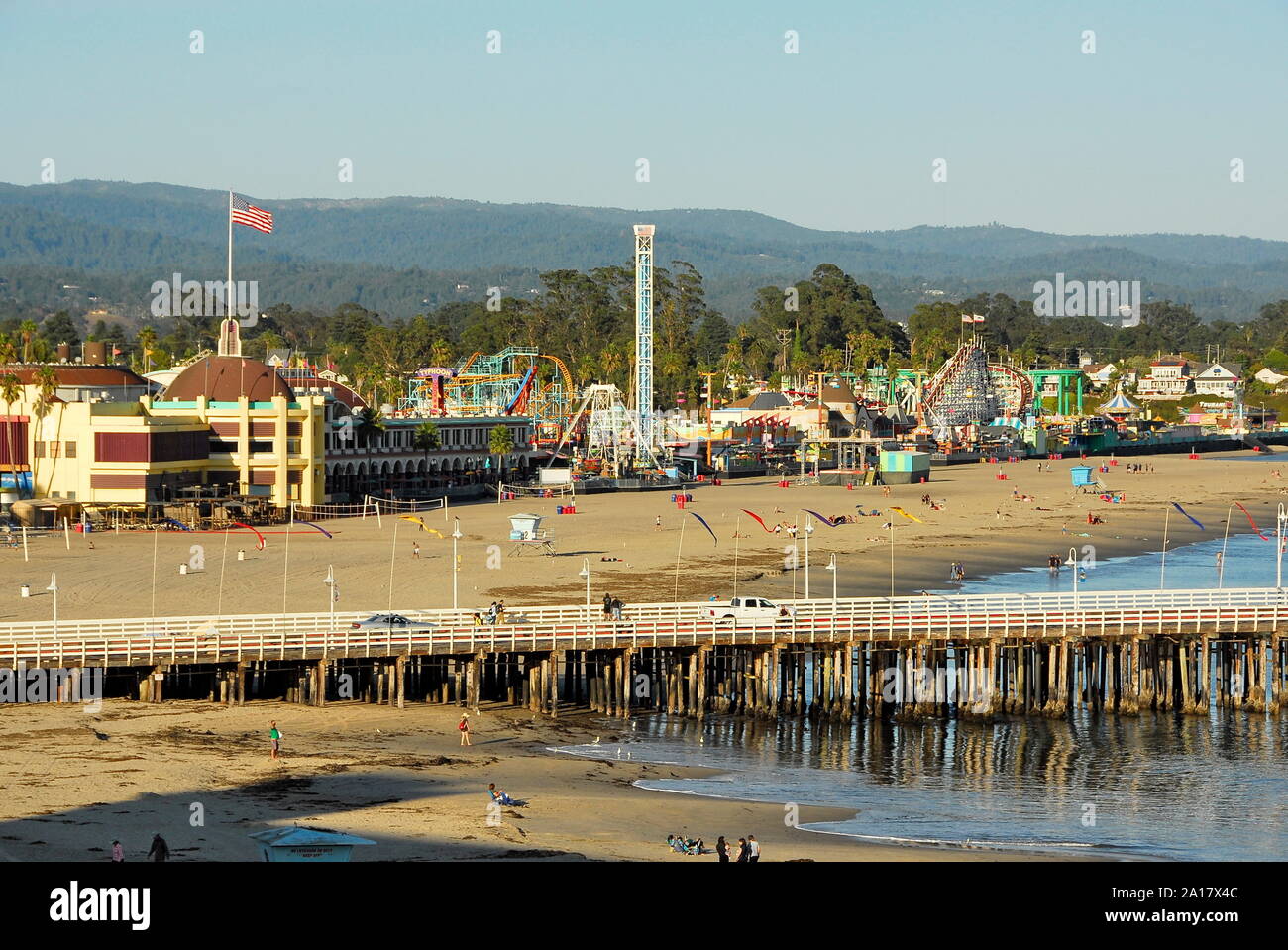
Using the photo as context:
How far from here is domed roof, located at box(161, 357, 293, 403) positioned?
106688mm

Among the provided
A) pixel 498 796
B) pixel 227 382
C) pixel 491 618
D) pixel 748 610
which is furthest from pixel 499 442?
pixel 498 796

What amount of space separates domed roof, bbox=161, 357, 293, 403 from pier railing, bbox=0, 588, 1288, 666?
182 feet

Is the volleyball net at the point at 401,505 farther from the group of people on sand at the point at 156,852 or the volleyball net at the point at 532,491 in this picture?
the group of people on sand at the point at 156,852

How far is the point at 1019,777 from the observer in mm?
43125

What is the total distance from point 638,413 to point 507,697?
8857 cm

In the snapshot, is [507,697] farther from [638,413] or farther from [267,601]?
[638,413]

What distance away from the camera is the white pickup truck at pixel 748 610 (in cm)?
5253

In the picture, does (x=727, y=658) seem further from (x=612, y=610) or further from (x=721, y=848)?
(x=721, y=848)

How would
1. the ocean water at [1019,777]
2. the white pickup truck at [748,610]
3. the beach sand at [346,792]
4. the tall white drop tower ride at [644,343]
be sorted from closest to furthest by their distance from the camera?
the beach sand at [346,792], the ocean water at [1019,777], the white pickup truck at [748,610], the tall white drop tower ride at [644,343]

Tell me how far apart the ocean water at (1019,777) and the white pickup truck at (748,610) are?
3.46 m

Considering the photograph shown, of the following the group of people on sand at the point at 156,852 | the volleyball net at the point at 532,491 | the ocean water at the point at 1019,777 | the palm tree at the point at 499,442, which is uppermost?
the palm tree at the point at 499,442

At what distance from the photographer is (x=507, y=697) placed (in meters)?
51.6

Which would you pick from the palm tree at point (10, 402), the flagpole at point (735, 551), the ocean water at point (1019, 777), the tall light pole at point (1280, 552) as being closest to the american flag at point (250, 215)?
the palm tree at point (10, 402)
